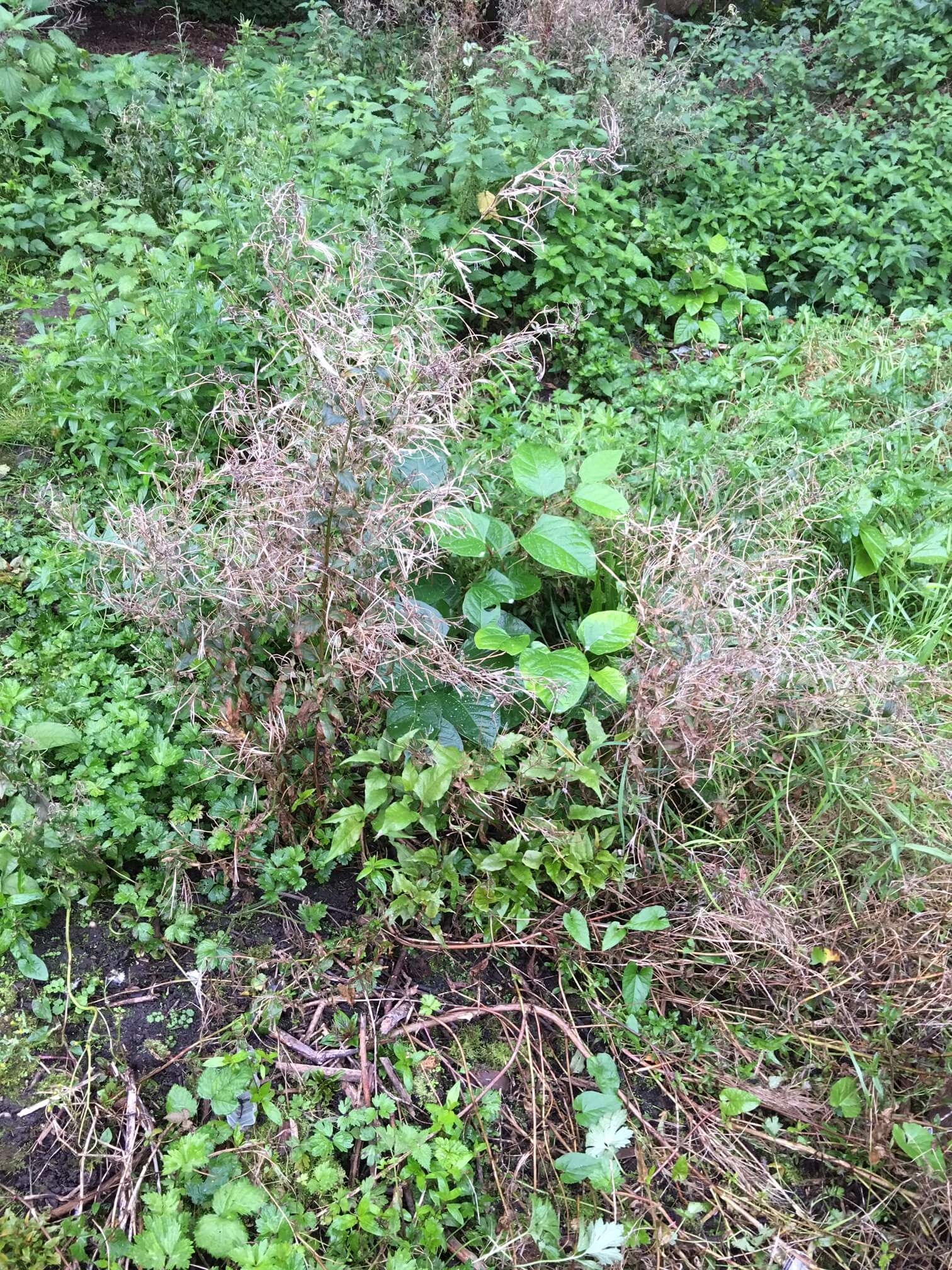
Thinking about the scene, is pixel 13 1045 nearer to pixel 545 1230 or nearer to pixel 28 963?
pixel 28 963

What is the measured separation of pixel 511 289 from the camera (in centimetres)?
378

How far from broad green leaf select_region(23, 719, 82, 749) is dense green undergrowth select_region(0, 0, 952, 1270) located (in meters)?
0.02

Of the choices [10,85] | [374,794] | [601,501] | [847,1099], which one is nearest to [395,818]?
[374,794]

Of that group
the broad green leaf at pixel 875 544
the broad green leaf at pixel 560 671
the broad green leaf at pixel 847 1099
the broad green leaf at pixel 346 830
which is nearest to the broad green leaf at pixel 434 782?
the broad green leaf at pixel 346 830

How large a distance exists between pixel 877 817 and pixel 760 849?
320mm

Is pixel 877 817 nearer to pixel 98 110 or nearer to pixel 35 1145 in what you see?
pixel 35 1145

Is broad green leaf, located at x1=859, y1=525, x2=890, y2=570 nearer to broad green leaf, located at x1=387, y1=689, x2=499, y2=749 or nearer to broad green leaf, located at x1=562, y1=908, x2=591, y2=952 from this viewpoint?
broad green leaf, located at x1=387, y1=689, x2=499, y2=749

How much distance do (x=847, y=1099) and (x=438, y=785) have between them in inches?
46.4

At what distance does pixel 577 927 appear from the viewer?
2.06 m

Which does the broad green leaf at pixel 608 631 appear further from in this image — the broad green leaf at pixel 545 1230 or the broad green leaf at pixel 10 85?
the broad green leaf at pixel 10 85

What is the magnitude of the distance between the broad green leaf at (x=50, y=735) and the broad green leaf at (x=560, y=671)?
46.3 inches

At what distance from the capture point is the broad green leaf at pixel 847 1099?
189 cm

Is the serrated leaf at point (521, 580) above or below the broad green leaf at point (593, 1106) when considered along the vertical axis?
above

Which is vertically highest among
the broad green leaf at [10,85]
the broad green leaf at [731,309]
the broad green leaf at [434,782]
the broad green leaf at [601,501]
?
the broad green leaf at [10,85]
